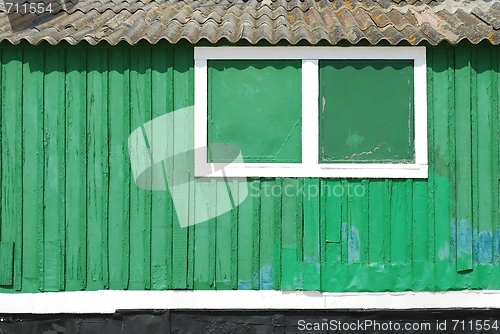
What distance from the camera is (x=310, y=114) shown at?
400 centimetres

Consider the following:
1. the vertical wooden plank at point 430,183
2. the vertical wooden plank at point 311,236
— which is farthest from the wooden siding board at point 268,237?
the vertical wooden plank at point 430,183

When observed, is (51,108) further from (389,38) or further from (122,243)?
(389,38)

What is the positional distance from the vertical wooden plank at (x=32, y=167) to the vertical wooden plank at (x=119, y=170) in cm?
69

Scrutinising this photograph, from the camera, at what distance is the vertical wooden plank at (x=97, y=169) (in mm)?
4012

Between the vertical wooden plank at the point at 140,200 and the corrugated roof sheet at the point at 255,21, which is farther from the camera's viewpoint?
the vertical wooden plank at the point at 140,200

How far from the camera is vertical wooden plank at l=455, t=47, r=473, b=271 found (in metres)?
4.00

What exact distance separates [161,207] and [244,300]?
123 centimetres

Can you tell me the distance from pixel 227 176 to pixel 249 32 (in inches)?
55.2

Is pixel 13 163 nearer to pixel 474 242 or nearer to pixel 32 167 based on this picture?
pixel 32 167

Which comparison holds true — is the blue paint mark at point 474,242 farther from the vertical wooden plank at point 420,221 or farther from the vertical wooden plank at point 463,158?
the vertical wooden plank at point 420,221

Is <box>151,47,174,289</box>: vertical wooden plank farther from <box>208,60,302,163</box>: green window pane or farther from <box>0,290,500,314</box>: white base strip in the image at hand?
<box>208,60,302,163</box>: green window pane

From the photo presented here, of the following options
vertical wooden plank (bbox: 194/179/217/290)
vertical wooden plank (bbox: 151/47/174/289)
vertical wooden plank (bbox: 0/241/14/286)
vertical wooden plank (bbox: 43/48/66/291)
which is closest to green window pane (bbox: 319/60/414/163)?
vertical wooden plank (bbox: 194/179/217/290)

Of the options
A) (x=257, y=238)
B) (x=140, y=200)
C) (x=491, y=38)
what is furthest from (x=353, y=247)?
(x=491, y=38)

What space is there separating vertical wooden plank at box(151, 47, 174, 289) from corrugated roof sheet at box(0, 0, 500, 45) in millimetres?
302
